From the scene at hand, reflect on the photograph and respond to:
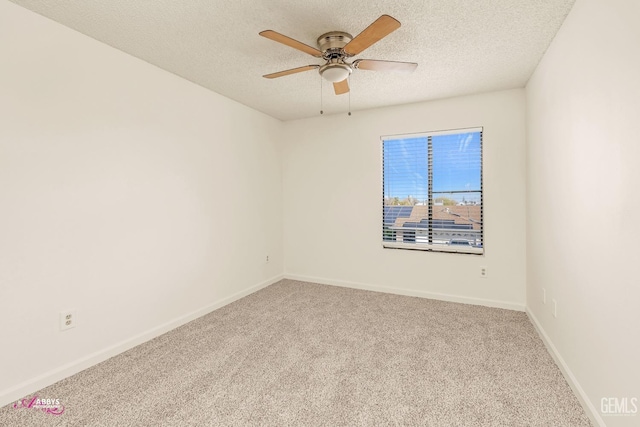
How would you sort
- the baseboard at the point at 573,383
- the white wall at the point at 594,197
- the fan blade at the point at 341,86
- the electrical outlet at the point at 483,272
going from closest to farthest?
1. the white wall at the point at 594,197
2. the baseboard at the point at 573,383
3. the fan blade at the point at 341,86
4. the electrical outlet at the point at 483,272

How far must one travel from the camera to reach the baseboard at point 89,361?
1841 mm

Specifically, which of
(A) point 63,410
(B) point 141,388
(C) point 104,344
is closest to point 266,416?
(B) point 141,388

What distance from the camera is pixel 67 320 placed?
6.91 feet

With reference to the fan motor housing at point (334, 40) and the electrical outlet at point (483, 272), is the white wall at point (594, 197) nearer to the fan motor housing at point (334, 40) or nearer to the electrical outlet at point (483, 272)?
the electrical outlet at point (483, 272)

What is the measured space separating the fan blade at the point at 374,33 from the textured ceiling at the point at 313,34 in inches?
8.7

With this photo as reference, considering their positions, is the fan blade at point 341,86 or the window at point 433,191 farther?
the window at point 433,191

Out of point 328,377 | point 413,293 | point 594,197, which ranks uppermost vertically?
point 594,197

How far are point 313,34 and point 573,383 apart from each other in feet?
9.96

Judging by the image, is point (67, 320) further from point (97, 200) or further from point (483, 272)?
point (483, 272)

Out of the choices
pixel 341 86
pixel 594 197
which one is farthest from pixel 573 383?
pixel 341 86

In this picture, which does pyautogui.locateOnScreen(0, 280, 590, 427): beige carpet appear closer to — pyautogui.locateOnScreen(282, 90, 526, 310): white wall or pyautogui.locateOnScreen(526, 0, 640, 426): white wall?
pyautogui.locateOnScreen(526, 0, 640, 426): white wall

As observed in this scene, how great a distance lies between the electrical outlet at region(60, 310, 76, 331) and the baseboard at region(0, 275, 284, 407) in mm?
274

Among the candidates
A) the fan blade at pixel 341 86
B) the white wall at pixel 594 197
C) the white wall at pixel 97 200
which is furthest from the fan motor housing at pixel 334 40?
the white wall at pixel 97 200

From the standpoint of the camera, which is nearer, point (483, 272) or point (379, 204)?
point (483, 272)
